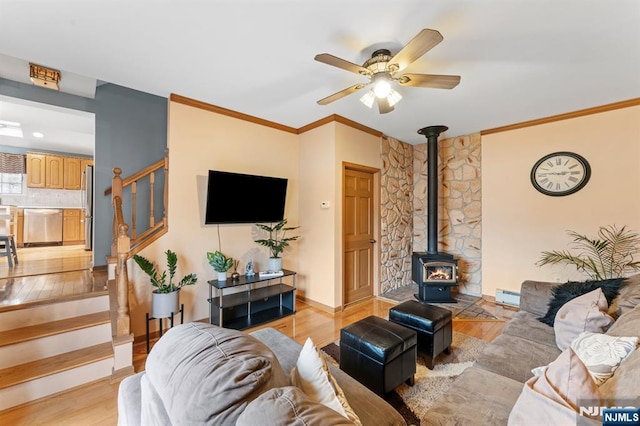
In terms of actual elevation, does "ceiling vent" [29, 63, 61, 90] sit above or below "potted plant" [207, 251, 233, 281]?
above

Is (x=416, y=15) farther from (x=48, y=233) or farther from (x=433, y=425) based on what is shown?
(x=48, y=233)

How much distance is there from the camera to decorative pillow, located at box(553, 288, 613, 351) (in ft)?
5.28

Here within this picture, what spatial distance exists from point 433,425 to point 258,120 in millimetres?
3583

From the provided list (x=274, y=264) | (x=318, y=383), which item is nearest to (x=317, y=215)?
(x=274, y=264)

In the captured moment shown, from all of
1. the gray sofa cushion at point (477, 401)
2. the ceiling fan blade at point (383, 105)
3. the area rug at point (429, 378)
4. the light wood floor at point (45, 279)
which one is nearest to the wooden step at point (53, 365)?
the light wood floor at point (45, 279)

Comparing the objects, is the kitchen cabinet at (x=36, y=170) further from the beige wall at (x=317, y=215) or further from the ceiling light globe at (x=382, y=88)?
the ceiling light globe at (x=382, y=88)

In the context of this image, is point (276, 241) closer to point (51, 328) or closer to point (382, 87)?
point (51, 328)

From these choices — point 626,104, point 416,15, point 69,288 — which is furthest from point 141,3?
point 626,104

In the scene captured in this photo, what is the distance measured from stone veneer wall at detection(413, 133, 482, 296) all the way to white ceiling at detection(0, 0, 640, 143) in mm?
1348

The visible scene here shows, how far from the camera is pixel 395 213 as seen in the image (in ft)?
14.9

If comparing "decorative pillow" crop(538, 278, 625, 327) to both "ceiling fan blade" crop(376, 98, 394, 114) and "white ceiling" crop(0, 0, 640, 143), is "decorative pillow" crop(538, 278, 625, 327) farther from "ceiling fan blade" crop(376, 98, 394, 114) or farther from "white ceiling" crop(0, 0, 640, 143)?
"ceiling fan blade" crop(376, 98, 394, 114)

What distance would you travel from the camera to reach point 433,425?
1090mm

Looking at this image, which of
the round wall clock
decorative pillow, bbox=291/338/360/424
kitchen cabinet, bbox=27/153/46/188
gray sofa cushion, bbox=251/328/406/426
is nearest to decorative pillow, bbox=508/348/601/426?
gray sofa cushion, bbox=251/328/406/426

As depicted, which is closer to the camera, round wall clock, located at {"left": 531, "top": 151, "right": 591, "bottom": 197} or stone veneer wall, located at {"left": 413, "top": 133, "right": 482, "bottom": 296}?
round wall clock, located at {"left": 531, "top": 151, "right": 591, "bottom": 197}
